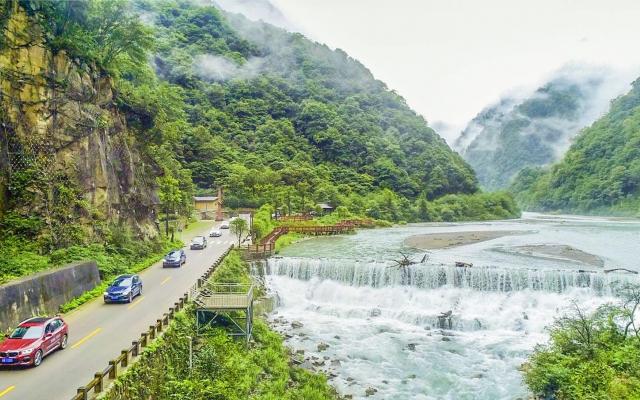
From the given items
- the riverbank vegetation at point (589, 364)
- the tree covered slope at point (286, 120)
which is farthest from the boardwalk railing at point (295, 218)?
the riverbank vegetation at point (589, 364)

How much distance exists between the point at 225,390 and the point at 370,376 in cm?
867

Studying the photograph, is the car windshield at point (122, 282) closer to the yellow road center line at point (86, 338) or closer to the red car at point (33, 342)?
the yellow road center line at point (86, 338)

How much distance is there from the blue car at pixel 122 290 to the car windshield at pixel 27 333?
707 cm

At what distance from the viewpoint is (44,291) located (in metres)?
20.1

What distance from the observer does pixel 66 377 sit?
1394 centimetres

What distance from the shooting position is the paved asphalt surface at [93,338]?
1322cm

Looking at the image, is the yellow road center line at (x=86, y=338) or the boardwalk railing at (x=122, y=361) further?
the yellow road center line at (x=86, y=338)

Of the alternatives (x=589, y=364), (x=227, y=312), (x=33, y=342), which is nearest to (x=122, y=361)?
(x=33, y=342)

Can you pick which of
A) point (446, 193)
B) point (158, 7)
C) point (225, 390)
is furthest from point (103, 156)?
point (158, 7)

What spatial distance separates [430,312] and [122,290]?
1932cm

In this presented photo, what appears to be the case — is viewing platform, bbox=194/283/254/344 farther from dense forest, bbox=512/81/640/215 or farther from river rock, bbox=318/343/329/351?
dense forest, bbox=512/81/640/215

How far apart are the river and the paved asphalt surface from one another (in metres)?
7.62

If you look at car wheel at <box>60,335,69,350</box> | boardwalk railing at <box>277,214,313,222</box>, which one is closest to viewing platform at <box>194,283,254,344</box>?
car wheel at <box>60,335,69,350</box>

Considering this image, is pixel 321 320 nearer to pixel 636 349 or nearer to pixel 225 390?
pixel 225 390
